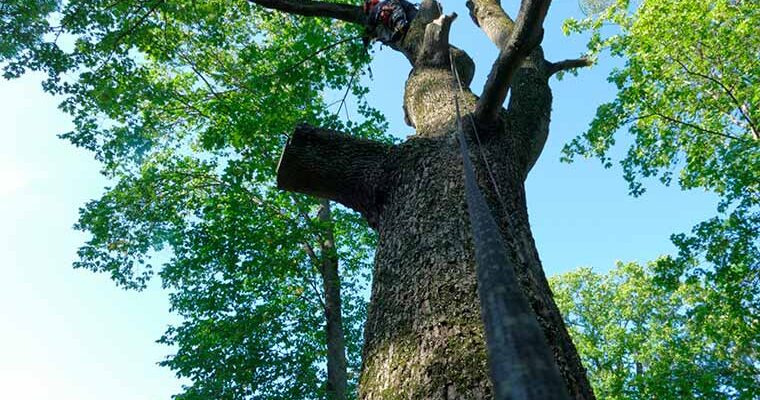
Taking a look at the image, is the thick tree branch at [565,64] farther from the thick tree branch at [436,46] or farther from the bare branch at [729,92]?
the bare branch at [729,92]

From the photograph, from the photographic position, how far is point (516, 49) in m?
2.50

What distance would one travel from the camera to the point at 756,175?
7090mm

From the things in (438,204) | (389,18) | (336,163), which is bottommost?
(438,204)

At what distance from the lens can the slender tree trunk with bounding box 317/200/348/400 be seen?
8000mm

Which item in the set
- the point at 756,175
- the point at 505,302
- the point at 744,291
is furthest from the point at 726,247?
the point at 505,302

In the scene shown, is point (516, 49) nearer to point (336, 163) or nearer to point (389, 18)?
point (336, 163)

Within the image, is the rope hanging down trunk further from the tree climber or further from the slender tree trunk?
the slender tree trunk

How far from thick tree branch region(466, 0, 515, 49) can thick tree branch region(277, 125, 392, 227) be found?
7.21ft

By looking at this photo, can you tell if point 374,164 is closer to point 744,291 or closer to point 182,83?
point 744,291

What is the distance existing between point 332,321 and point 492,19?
6278mm

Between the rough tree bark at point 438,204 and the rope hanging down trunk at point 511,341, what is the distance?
0.74 m

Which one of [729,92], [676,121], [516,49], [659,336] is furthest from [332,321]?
[659,336]

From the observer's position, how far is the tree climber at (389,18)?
4.74 m

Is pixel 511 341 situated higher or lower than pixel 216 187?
lower
